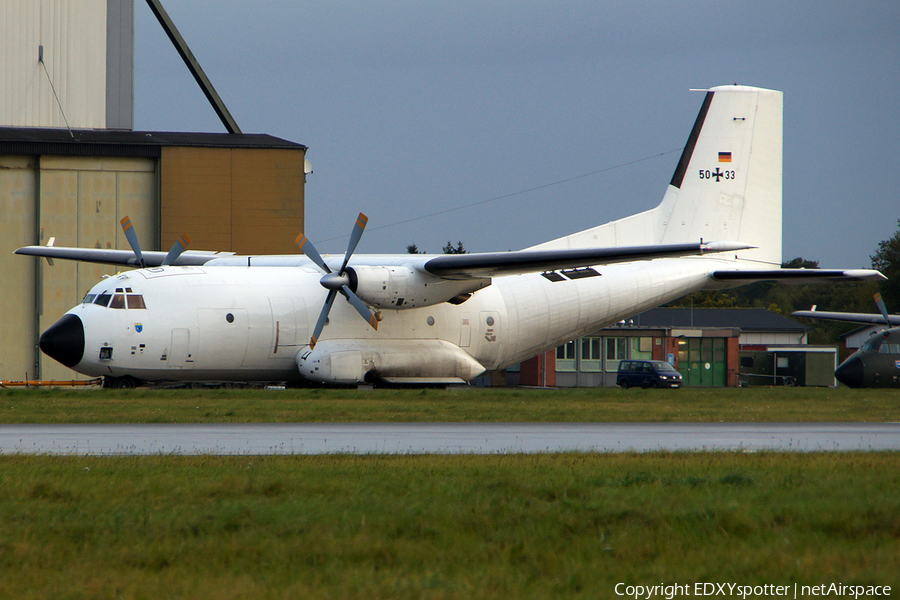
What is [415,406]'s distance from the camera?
19.0 m

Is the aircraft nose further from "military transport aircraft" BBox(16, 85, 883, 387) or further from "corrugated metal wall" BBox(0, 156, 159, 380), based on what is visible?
"corrugated metal wall" BBox(0, 156, 159, 380)

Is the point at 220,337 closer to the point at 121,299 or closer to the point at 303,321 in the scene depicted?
the point at 303,321

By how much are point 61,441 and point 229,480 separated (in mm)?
4502

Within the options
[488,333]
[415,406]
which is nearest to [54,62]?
[488,333]

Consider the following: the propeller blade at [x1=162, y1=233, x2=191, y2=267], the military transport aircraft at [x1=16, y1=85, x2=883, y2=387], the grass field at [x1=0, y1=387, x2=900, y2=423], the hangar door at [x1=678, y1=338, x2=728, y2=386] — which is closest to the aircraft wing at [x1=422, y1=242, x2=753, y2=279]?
the military transport aircraft at [x1=16, y1=85, x2=883, y2=387]

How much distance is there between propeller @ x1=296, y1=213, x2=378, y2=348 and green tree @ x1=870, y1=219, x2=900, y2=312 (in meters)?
53.2

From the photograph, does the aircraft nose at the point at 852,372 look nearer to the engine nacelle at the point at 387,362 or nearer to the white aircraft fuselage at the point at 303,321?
the white aircraft fuselage at the point at 303,321

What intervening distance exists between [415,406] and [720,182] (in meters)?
14.2

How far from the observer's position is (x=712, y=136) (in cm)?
2842

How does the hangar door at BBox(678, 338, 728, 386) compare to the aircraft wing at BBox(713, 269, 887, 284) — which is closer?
the aircraft wing at BBox(713, 269, 887, 284)

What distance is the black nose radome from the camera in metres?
21.0

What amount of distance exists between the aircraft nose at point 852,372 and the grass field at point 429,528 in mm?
25138

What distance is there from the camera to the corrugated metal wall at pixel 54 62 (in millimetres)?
37000

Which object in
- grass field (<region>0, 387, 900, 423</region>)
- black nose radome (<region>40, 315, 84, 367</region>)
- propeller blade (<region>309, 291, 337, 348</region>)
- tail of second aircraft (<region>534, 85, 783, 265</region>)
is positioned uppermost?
tail of second aircraft (<region>534, 85, 783, 265</region>)
